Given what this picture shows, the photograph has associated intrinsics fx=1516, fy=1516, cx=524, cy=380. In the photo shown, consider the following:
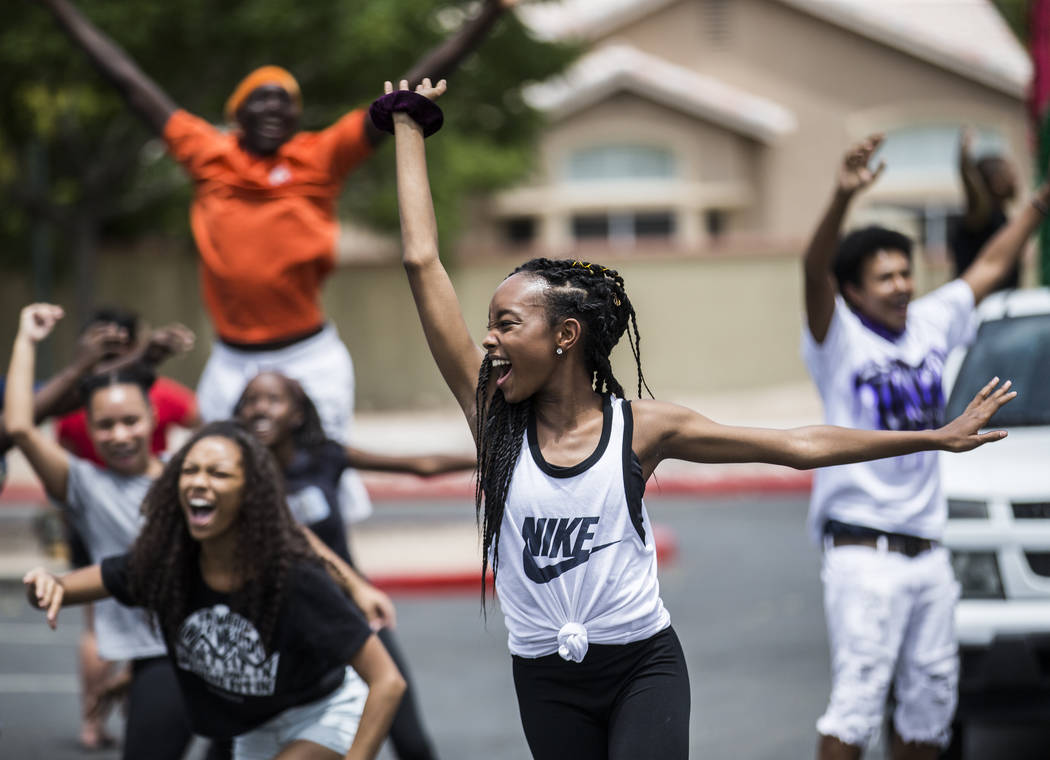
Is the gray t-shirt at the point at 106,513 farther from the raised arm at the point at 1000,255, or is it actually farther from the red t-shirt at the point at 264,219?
the raised arm at the point at 1000,255

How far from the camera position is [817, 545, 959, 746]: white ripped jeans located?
4.82 m

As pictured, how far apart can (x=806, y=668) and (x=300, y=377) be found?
130 inches

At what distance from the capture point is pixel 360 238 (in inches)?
1176

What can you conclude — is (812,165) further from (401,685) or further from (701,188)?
(401,685)

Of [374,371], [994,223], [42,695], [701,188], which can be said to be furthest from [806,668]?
[701,188]

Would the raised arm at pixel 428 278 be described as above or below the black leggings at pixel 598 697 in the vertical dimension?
above

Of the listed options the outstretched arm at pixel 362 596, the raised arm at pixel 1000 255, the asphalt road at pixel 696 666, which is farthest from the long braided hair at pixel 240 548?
the raised arm at pixel 1000 255

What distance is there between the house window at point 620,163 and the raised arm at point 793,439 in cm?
2484

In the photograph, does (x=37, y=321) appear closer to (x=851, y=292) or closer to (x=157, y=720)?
(x=157, y=720)

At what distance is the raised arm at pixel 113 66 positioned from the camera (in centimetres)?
591

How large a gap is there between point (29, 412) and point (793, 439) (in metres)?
2.62

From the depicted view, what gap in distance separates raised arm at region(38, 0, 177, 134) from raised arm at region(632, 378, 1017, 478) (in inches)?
124

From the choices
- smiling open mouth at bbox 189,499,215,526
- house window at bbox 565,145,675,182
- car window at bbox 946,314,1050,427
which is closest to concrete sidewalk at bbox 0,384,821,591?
car window at bbox 946,314,1050,427

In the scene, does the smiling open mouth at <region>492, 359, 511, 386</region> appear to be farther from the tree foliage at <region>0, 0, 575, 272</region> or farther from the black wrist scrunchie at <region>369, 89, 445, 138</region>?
the tree foliage at <region>0, 0, 575, 272</region>
